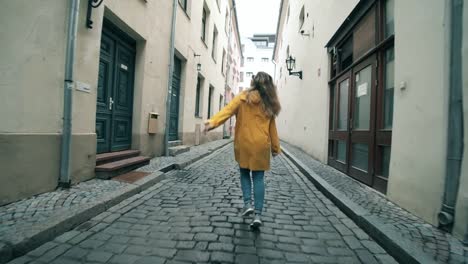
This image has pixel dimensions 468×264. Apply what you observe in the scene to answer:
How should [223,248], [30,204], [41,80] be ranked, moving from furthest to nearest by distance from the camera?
[41,80]
[30,204]
[223,248]

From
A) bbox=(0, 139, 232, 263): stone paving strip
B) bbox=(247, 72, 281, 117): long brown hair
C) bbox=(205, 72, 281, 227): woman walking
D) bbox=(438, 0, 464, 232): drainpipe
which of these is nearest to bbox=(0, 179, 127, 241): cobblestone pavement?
bbox=(0, 139, 232, 263): stone paving strip

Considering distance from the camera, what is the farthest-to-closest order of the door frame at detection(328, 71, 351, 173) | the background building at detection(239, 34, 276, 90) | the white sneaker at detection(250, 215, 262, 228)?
1. the background building at detection(239, 34, 276, 90)
2. the door frame at detection(328, 71, 351, 173)
3. the white sneaker at detection(250, 215, 262, 228)

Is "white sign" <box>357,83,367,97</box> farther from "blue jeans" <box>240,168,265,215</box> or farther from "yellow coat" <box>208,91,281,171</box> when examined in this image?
"blue jeans" <box>240,168,265,215</box>

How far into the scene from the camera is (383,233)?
272 centimetres

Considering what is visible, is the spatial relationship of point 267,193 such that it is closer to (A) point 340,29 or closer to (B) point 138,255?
(B) point 138,255

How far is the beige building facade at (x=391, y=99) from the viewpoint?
9.87 ft

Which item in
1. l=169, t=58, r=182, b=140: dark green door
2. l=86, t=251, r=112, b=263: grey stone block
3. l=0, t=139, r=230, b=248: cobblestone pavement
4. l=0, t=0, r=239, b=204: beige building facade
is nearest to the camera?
l=86, t=251, r=112, b=263: grey stone block

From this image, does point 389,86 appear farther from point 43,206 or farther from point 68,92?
point 43,206

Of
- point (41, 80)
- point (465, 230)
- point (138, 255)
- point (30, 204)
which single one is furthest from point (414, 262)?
point (41, 80)

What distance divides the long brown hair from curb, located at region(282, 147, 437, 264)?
5.24ft

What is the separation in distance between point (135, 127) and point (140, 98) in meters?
0.71

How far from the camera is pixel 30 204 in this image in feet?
10.5

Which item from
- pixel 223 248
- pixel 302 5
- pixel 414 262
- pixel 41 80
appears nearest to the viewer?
pixel 414 262

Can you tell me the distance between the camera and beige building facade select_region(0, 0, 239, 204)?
3281mm
